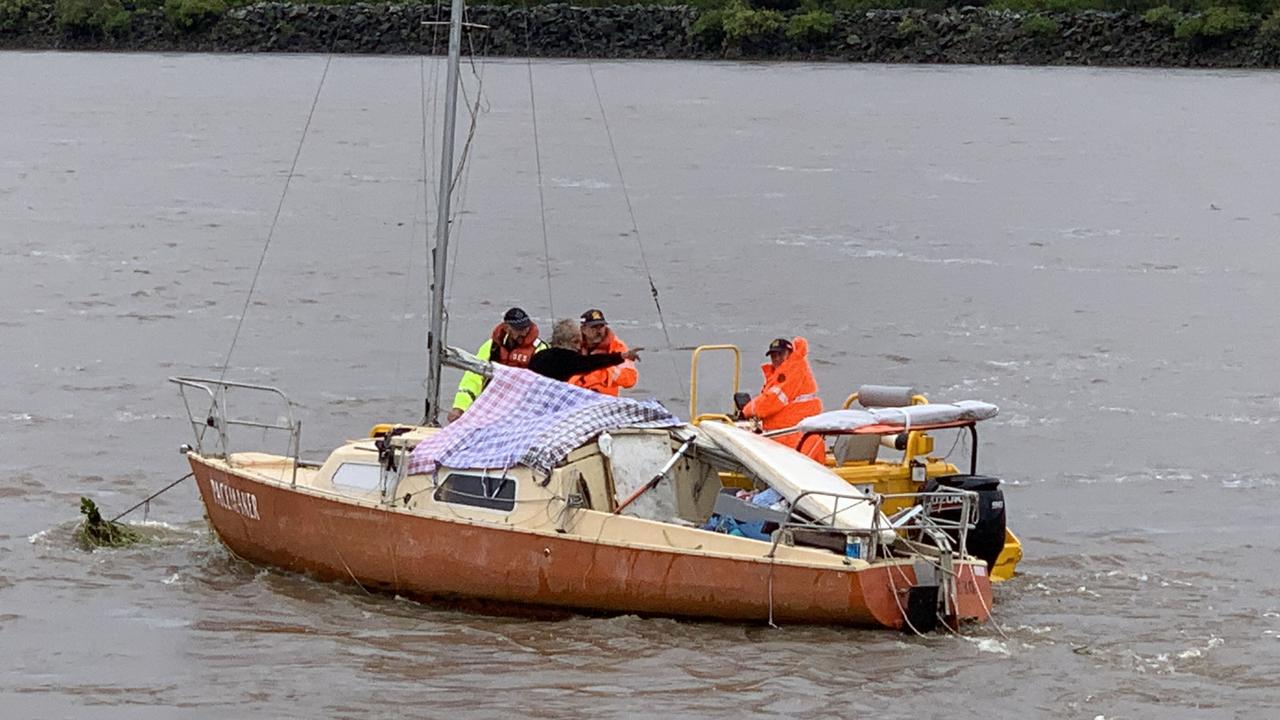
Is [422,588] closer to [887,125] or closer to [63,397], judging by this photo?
[63,397]

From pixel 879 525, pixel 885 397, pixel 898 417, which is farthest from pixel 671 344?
pixel 879 525

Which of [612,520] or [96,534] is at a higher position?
[612,520]

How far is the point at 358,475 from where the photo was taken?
50.8 feet

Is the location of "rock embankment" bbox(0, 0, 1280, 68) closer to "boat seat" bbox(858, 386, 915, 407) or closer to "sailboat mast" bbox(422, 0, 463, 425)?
"sailboat mast" bbox(422, 0, 463, 425)

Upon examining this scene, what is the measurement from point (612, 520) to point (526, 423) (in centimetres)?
120

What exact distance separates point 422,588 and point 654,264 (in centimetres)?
1953

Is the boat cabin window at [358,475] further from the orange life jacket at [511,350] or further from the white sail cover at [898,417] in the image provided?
the white sail cover at [898,417]

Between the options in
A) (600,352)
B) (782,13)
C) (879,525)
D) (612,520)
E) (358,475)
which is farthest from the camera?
(782,13)

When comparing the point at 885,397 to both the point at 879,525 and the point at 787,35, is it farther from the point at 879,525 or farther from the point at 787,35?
the point at 787,35

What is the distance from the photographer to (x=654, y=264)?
34344mm

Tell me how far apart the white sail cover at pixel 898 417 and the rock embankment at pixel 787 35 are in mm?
77808

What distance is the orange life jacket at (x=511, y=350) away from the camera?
55.6ft

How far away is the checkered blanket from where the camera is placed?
48.2 ft

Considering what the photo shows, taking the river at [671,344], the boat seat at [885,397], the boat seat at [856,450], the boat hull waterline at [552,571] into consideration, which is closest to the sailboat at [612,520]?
the boat hull waterline at [552,571]
